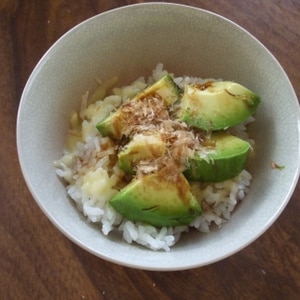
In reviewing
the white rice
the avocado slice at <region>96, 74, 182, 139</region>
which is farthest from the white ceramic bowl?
the avocado slice at <region>96, 74, 182, 139</region>

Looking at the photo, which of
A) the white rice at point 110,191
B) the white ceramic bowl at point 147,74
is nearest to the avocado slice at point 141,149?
the white rice at point 110,191

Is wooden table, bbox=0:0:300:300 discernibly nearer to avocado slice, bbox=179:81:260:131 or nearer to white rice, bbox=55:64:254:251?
white rice, bbox=55:64:254:251

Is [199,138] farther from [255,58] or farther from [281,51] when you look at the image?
[281,51]

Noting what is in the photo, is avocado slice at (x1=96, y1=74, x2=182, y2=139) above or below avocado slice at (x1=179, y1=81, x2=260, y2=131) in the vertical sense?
below

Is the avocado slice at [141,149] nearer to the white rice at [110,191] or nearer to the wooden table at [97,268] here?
the white rice at [110,191]

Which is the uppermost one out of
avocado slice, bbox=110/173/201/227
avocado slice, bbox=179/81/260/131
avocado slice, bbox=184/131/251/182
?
avocado slice, bbox=179/81/260/131

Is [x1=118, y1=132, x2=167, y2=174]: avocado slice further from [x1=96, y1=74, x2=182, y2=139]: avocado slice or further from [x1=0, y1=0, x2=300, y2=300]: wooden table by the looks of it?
[x1=0, y1=0, x2=300, y2=300]: wooden table
